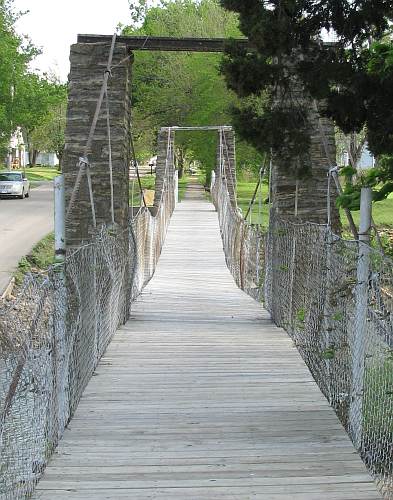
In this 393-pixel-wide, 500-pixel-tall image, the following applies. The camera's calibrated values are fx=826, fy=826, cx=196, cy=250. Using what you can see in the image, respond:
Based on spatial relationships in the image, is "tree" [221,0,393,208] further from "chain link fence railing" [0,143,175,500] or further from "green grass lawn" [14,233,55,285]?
"green grass lawn" [14,233,55,285]

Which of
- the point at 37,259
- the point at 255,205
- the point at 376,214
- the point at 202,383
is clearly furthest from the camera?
the point at 255,205

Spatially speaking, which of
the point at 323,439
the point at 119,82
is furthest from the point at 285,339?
the point at 119,82

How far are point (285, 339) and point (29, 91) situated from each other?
29610 mm

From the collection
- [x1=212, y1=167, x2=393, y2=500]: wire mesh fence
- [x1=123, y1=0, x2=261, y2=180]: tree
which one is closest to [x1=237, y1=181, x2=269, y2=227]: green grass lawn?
[x1=123, y1=0, x2=261, y2=180]: tree

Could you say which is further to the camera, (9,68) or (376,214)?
(9,68)

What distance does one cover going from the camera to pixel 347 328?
15.1 feet

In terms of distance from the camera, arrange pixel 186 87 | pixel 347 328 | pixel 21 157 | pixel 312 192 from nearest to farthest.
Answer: pixel 347 328 < pixel 312 192 < pixel 186 87 < pixel 21 157

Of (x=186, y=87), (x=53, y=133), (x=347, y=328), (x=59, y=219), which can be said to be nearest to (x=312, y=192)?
(x=59, y=219)

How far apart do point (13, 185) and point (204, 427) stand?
1071 inches

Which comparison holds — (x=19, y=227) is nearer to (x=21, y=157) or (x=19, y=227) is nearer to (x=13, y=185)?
(x=13, y=185)

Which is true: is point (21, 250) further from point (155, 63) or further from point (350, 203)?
point (155, 63)

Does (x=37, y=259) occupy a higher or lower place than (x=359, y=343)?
lower

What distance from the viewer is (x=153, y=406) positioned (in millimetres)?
4941

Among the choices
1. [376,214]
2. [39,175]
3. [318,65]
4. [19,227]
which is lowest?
[376,214]
